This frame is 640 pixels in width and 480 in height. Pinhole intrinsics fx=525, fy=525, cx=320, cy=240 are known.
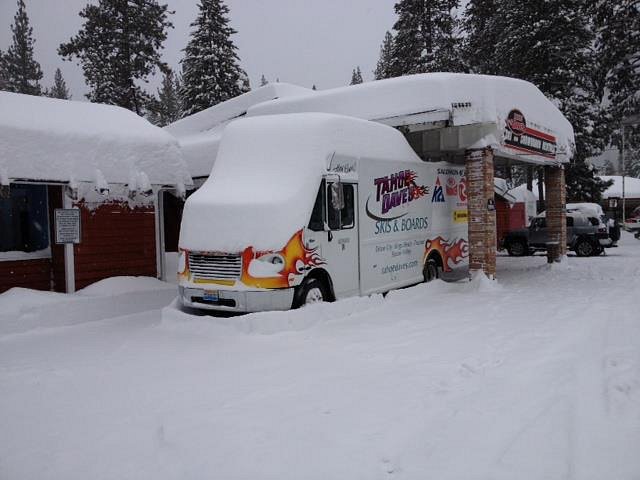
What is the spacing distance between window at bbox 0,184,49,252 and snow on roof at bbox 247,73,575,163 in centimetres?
638

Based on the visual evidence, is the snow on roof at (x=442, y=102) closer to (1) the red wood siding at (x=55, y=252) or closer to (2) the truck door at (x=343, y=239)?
(2) the truck door at (x=343, y=239)

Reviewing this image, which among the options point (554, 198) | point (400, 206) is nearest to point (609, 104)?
point (554, 198)

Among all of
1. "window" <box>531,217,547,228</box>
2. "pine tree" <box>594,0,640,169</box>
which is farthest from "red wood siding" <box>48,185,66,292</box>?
"pine tree" <box>594,0,640,169</box>

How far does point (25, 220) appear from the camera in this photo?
1083cm

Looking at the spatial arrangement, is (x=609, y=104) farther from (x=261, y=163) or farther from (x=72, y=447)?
(x=72, y=447)

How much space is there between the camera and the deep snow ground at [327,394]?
12.6ft

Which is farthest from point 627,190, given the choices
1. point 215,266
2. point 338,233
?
point 215,266

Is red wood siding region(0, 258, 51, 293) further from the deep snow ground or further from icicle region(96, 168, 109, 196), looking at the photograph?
icicle region(96, 168, 109, 196)

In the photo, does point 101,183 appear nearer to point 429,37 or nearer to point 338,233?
point 338,233

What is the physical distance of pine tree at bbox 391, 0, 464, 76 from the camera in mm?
29156

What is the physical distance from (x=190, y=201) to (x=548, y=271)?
11.0 meters

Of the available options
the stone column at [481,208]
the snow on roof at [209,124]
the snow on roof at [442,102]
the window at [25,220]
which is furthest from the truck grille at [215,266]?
the snow on roof at [209,124]

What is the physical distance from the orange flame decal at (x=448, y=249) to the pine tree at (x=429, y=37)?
18973 millimetres

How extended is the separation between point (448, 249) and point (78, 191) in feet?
26.5
